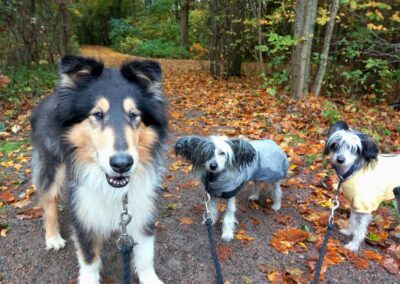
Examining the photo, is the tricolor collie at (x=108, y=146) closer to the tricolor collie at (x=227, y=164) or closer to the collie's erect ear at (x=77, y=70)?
the collie's erect ear at (x=77, y=70)

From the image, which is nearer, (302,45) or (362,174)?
(362,174)

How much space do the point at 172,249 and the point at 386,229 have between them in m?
2.55

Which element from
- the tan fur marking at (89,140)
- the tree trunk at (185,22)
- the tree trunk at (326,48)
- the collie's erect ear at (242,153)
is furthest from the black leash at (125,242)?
the tree trunk at (185,22)

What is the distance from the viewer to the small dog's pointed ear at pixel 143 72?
2588mm

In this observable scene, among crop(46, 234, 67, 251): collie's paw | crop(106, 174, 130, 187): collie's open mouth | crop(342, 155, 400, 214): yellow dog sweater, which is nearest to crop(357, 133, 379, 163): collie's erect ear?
crop(342, 155, 400, 214): yellow dog sweater

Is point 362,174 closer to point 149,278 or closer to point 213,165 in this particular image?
point 213,165

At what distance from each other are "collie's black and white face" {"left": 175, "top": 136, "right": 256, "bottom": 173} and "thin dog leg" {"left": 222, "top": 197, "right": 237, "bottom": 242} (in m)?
0.49

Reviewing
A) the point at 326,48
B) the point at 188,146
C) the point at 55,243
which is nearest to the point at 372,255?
the point at 188,146

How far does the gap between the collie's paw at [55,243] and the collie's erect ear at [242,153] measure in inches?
79.8

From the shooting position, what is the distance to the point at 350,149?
3596 millimetres

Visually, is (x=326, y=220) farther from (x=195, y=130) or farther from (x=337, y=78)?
(x=337, y=78)

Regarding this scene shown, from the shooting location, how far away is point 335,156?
3.64m

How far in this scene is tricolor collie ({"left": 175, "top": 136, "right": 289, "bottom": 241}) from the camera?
3.73m

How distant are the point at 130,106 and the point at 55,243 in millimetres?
1955
